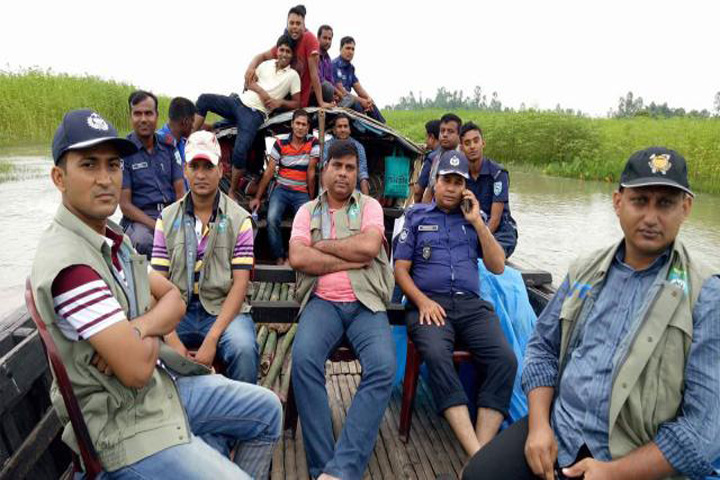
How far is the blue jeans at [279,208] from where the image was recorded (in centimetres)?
512

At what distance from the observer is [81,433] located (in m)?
1.41

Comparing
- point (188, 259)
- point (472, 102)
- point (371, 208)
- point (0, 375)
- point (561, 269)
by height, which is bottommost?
point (561, 269)

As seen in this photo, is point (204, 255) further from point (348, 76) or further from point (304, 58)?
point (348, 76)

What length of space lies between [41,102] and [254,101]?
14.9 metres

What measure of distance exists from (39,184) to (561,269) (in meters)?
11.8

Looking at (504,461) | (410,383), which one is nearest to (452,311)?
(410,383)

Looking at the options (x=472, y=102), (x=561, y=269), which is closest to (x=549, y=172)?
(x=561, y=269)

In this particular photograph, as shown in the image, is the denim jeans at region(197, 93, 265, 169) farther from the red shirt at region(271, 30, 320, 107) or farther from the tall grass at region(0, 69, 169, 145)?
the tall grass at region(0, 69, 169, 145)

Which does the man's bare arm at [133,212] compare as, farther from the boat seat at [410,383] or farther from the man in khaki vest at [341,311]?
the boat seat at [410,383]

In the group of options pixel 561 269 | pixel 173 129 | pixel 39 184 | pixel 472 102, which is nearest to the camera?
pixel 173 129

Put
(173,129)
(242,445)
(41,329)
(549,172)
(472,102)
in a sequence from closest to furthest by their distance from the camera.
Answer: (41,329)
(242,445)
(173,129)
(549,172)
(472,102)

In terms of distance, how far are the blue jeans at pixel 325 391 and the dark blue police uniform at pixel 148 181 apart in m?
1.71

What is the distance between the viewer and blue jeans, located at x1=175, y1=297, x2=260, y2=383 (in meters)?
2.35

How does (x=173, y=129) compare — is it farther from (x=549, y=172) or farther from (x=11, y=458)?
(x=549, y=172)
